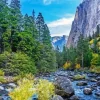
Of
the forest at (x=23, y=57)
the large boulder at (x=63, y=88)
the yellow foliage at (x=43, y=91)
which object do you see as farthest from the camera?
the forest at (x=23, y=57)

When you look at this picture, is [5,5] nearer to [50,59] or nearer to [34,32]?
[34,32]

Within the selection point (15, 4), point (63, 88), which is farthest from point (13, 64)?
point (15, 4)

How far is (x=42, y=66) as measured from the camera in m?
55.1

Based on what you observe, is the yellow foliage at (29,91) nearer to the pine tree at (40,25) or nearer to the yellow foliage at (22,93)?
the yellow foliage at (22,93)

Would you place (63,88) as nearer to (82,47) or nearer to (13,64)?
(13,64)

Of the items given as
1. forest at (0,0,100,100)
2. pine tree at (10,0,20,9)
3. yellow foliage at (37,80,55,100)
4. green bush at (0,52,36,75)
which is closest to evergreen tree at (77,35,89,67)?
forest at (0,0,100,100)

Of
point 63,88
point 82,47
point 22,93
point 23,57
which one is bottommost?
point 63,88

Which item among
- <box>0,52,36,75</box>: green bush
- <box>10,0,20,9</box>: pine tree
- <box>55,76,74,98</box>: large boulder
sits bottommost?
<box>55,76,74,98</box>: large boulder

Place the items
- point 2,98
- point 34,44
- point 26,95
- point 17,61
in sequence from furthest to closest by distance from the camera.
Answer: point 34,44
point 17,61
point 2,98
point 26,95

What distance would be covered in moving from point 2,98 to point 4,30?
27109 millimetres

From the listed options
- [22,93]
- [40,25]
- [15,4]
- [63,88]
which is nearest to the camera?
[22,93]

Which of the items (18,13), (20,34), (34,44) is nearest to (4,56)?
(20,34)

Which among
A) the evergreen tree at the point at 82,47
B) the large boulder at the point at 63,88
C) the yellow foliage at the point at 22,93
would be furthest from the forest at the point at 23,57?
the evergreen tree at the point at 82,47

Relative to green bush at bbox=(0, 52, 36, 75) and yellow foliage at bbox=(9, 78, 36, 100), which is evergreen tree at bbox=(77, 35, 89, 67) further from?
yellow foliage at bbox=(9, 78, 36, 100)
